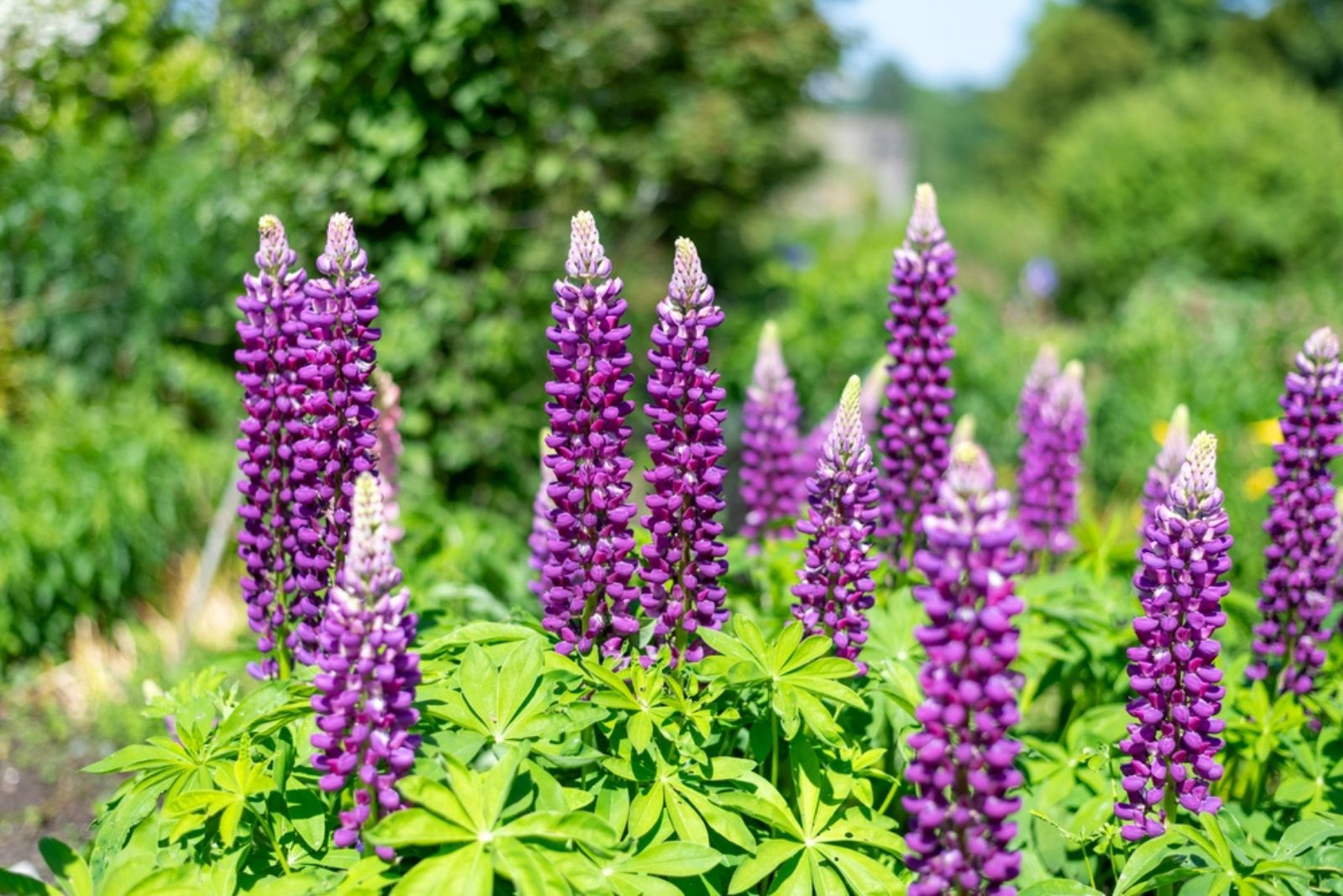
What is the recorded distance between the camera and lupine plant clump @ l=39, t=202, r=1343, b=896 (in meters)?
2.10

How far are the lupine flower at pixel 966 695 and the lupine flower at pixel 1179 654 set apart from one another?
61 centimetres

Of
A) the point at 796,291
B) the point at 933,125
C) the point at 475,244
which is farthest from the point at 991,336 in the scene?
the point at 933,125

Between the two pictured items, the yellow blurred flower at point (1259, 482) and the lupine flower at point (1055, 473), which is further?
the yellow blurred flower at point (1259, 482)

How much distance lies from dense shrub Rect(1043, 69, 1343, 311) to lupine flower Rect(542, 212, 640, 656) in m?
17.2

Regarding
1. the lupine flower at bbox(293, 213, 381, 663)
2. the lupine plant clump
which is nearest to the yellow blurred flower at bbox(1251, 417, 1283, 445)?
the lupine plant clump

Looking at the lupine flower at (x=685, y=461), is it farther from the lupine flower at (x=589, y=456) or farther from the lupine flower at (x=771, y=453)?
the lupine flower at (x=771, y=453)

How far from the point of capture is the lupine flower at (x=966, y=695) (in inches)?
75.9

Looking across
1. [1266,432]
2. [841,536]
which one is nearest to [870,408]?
[841,536]

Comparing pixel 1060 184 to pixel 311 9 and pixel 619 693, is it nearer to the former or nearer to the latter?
pixel 311 9

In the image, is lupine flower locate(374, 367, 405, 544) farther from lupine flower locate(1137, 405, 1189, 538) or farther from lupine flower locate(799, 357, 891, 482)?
lupine flower locate(1137, 405, 1189, 538)

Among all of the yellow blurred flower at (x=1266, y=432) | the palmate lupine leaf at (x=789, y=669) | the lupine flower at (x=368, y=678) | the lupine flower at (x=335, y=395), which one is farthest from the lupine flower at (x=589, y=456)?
the yellow blurred flower at (x=1266, y=432)

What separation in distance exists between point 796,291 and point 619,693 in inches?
281

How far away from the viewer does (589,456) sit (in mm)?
2682

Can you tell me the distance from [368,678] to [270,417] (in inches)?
37.9
